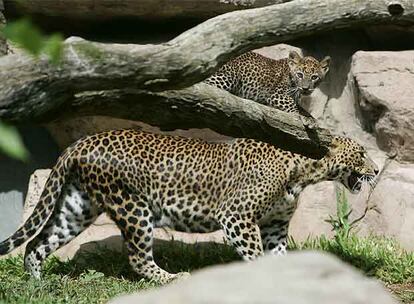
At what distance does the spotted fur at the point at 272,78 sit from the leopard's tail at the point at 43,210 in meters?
2.18

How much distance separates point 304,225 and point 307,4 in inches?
158

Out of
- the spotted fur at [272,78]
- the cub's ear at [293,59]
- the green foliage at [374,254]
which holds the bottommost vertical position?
the green foliage at [374,254]

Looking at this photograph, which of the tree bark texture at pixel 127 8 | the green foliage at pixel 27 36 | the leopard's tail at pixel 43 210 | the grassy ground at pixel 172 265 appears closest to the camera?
the green foliage at pixel 27 36

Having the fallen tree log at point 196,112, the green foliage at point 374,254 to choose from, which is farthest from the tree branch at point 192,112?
the green foliage at point 374,254

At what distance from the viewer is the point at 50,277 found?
920cm

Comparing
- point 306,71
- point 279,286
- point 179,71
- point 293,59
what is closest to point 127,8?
point 293,59

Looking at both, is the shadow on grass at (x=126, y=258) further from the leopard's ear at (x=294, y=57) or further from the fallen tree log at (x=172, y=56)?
the fallen tree log at (x=172, y=56)

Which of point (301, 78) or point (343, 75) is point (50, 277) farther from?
point (343, 75)

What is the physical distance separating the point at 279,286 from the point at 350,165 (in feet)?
22.6

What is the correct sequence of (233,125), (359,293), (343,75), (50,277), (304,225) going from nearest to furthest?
(359,293)
(233,125)
(50,277)
(304,225)
(343,75)

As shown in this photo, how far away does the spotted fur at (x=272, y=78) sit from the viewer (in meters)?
10.8

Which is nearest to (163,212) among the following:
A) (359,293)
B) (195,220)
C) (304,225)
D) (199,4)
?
(195,220)

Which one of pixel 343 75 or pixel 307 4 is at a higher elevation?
pixel 307 4

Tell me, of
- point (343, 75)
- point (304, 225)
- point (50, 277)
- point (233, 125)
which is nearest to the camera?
point (233, 125)
